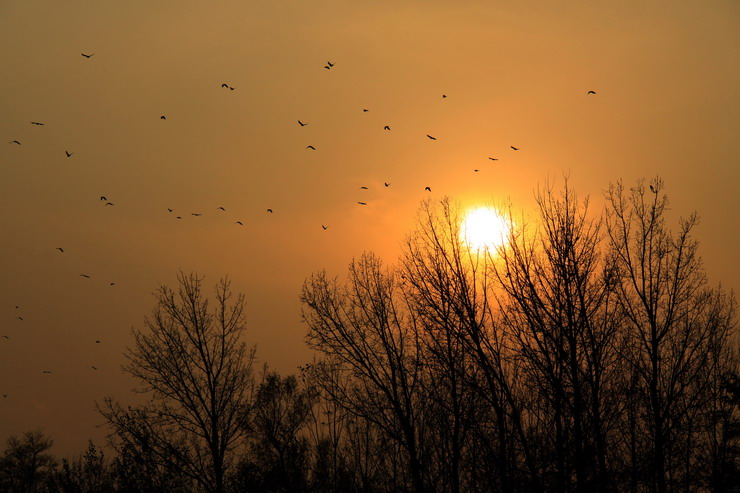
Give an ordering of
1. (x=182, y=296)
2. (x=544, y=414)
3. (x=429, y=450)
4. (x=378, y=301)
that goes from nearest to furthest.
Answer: (x=544, y=414)
(x=378, y=301)
(x=429, y=450)
(x=182, y=296)

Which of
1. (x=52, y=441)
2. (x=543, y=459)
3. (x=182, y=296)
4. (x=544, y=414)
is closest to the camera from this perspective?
(x=543, y=459)

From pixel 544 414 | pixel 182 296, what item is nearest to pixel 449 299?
pixel 544 414

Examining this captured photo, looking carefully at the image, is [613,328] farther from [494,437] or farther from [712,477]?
[712,477]

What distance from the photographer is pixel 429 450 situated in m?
27.7

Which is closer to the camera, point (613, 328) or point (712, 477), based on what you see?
point (613, 328)

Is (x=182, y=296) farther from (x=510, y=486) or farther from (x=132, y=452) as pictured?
(x=510, y=486)

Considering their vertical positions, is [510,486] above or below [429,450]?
below

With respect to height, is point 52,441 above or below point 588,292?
above

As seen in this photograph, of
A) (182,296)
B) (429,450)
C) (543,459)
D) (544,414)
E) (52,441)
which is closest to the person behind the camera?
(543,459)

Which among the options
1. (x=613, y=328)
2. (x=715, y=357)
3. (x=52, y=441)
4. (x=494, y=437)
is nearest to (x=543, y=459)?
(x=494, y=437)

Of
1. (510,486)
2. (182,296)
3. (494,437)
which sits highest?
(182,296)

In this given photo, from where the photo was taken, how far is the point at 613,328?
821 inches

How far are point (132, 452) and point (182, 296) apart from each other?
6.42 metres

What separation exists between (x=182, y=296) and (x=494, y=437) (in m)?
14.5
